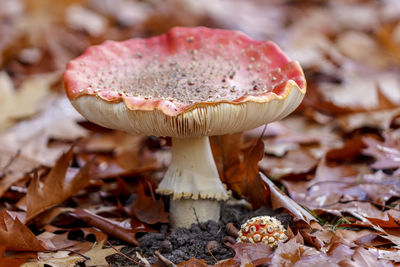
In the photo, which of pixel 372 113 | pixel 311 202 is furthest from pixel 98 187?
pixel 372 113

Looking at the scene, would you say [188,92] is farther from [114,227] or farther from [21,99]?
[21,99]

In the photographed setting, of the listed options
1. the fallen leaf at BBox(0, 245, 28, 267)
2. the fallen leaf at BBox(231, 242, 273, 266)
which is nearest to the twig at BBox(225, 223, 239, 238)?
the fallen leaf at BBox(231, 242, 273, 266)

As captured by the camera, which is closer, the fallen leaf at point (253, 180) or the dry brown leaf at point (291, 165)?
the fallen leaf at point (253, 180)

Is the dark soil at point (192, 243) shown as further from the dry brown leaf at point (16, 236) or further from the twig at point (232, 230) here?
the dry brown leaf at point (16, 236)

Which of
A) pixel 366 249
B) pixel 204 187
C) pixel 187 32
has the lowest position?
pixel 366 249

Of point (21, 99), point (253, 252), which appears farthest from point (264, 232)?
point (21, 99)

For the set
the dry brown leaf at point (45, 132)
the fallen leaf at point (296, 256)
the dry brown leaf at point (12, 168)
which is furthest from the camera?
the dry brown leaf at point (45, 132)

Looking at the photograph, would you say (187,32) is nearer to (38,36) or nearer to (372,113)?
(372,113)

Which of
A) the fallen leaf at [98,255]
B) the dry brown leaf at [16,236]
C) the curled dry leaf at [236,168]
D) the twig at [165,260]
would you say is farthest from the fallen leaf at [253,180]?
the dry brown leaf at [16,236]

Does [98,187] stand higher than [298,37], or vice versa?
[298,37]
